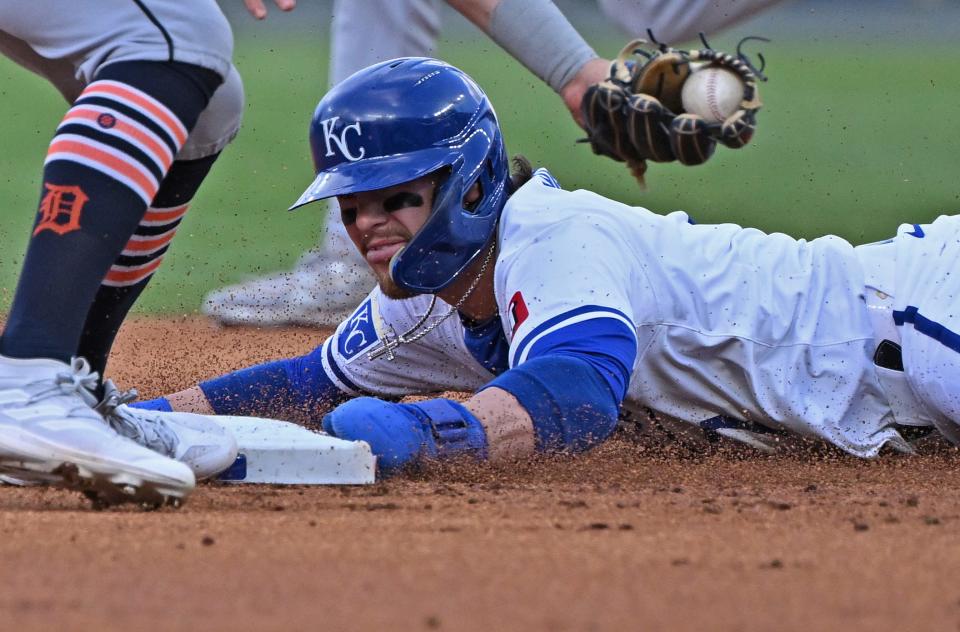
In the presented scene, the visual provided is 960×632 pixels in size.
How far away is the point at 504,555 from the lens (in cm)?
214

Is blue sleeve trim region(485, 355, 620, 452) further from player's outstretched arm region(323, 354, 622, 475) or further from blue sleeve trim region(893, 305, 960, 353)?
blue sleeve trim region(893, 305, 960, 353)

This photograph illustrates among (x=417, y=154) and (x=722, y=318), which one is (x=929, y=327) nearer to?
(x=722, y=318)

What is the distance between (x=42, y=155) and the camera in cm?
1225

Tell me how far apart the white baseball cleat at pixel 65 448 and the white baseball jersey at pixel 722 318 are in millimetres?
1054

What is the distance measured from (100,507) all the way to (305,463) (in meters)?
0.53

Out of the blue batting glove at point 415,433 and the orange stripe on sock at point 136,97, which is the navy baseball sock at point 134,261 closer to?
the orange stripe on sock at point 136,97

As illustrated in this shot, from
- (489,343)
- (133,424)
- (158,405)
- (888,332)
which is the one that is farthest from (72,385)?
(888,332)

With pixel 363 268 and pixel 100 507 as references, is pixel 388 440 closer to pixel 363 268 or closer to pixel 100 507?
pixel 100 507

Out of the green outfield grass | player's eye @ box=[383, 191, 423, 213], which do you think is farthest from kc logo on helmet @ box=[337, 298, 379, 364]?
the green outfield grass

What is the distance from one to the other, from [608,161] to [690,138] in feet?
31.5

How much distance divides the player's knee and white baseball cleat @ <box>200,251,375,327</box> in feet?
10.6

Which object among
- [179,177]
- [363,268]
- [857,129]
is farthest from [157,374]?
[857,129]

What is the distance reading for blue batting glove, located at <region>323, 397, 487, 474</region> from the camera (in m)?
3.00

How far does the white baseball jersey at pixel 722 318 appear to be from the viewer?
11.2ft
